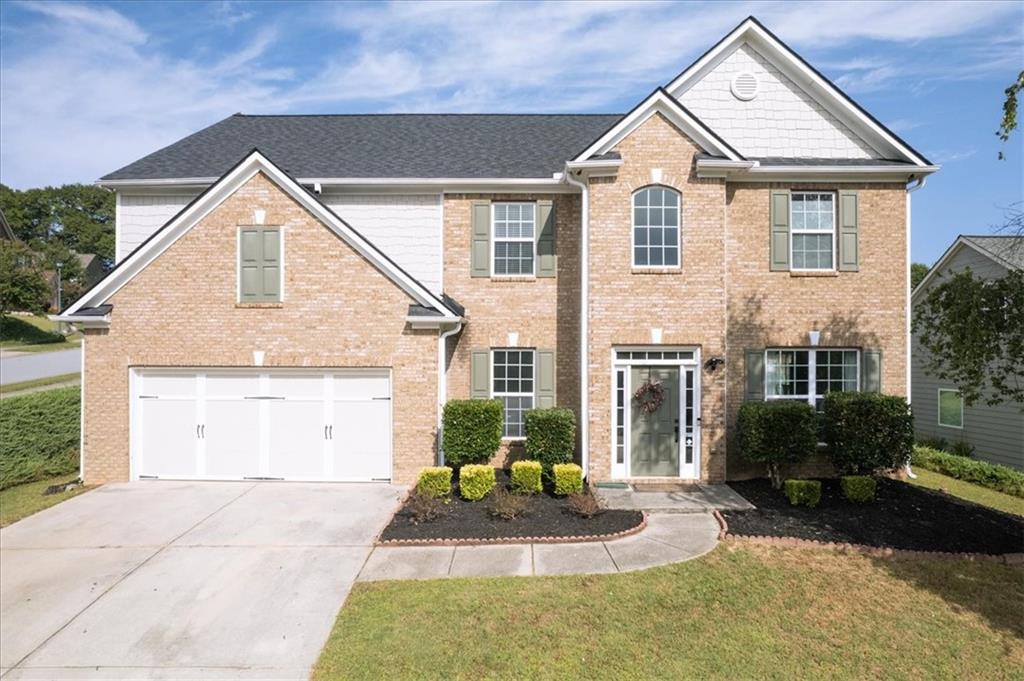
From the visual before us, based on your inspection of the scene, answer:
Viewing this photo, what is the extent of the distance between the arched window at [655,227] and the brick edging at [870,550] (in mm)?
5324

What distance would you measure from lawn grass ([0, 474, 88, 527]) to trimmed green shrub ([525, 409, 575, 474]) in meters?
9.20

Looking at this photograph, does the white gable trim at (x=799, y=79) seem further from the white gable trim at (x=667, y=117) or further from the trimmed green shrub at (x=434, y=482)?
the trimmed green shrub at (x=434, y=482)

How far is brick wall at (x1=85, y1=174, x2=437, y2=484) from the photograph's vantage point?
1060 centimetres

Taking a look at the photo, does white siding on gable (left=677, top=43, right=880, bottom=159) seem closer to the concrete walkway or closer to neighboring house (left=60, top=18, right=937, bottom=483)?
neighboring house (left=60, top=18, right=937, bottom=483)

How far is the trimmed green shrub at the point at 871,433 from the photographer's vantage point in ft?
32.9

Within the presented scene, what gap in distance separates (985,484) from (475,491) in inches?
486

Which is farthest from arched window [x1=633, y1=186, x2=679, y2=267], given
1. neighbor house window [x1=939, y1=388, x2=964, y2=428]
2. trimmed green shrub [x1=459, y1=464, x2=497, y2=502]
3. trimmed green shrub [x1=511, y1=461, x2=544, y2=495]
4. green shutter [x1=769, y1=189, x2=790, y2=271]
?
neighbor house window [x1=939, y1=388, x2=964, y2=428]

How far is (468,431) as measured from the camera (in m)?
10.2

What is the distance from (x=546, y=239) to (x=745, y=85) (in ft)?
19.5

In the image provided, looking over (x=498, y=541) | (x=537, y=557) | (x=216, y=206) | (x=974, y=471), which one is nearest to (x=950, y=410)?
(x=974, y=471)

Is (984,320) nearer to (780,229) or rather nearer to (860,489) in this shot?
(860,489)

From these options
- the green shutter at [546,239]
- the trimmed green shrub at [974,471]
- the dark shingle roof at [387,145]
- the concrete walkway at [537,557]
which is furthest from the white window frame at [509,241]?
the trimmed green shrub at [974,471]

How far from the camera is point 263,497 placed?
9.80 metres

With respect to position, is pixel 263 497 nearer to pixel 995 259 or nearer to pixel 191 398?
pixel 191 398
